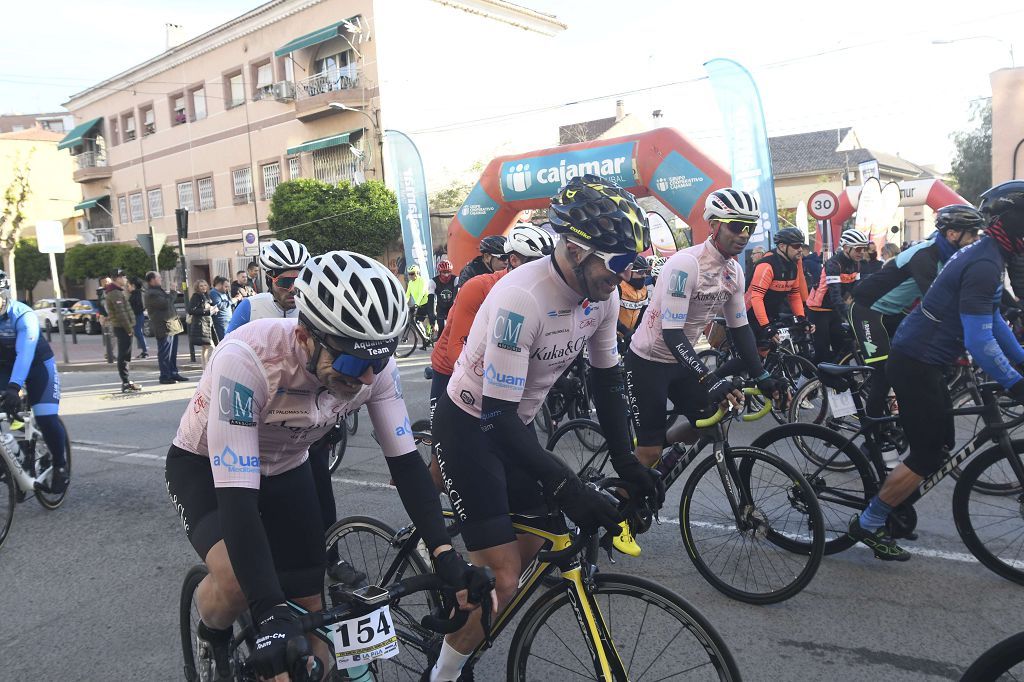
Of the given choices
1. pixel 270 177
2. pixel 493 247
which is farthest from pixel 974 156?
pixel 493 247

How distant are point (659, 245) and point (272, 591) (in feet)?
57.1

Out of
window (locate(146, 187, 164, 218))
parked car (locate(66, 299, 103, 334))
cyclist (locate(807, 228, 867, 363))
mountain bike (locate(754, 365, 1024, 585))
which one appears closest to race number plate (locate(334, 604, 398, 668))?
mountain bike (locate(754, 365, 1024, 585))

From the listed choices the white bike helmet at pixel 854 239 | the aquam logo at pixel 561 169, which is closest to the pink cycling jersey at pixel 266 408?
the white bike helmet at pixel 854 239

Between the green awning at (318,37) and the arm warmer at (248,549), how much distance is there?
95.2 feet

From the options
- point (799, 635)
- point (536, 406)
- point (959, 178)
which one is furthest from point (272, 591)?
point (959, 178)

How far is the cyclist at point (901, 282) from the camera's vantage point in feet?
15.8

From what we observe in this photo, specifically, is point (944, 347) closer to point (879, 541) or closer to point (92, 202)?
point (879, 541)

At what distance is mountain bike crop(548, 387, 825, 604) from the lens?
151 inches

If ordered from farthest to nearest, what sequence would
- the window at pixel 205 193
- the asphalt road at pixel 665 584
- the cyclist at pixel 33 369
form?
the window at pixel 205 193 → the cyclist at pixel 33 369 → the asphalt road at pixel 665 584

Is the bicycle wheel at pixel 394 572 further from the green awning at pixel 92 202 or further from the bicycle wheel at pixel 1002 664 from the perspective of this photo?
the green awning at pixel 92 202

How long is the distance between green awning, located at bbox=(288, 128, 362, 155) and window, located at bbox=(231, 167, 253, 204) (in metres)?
4.17

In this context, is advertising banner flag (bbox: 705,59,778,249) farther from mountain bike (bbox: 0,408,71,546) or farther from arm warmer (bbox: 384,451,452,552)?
arm warmer (bbox: 384,451,452,552)

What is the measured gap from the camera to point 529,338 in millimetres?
2902

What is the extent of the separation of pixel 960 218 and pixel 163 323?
522 inches
